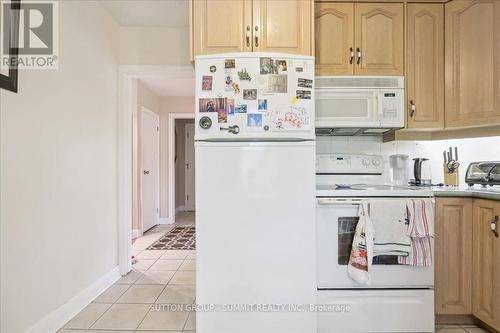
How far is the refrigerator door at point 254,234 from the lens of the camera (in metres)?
1.75

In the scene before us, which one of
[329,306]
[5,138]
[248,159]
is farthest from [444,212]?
[5,138]

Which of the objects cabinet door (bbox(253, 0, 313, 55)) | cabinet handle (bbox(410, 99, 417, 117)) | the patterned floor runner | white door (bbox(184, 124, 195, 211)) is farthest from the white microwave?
white door (bbox(184, 124, 195, 211))

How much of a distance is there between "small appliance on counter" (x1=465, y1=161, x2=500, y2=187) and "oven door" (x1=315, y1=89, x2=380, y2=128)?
0.76 meters

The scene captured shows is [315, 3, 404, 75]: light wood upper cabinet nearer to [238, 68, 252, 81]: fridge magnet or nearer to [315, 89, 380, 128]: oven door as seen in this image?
[315, 89, 380, 128]: oven door

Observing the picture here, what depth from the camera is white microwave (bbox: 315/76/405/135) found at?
7.04 ft

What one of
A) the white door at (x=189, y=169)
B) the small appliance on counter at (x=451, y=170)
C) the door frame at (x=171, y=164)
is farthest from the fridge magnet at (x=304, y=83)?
the white door at (x=189, y=169)

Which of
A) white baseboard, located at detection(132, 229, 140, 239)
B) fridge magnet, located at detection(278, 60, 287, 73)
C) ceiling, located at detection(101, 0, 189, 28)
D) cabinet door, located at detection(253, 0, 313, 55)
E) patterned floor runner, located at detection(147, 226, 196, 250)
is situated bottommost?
patterned floor runner, located at detection(147, 226, 196, 250)

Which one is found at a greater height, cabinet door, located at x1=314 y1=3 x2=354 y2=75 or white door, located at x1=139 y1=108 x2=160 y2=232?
cabinet door, located at x1=314 y1=3 x2=354 y2=75

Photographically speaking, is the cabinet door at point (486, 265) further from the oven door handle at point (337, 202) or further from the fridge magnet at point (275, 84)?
the fridge magnet at point (275, 84)

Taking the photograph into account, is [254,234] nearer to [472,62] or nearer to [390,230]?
[390,230]

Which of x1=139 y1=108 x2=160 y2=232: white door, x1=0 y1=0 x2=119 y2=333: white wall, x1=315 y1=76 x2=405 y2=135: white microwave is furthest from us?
x1=139 y1=108 x2=160 y2=232: white door

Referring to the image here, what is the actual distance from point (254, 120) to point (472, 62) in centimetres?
162

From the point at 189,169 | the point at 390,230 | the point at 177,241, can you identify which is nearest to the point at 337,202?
the point at 390,230

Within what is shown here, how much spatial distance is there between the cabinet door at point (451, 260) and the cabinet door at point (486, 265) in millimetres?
53
